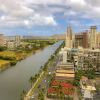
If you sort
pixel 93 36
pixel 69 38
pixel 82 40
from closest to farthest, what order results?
pixel 93 36 < pixel 82 40 < pixel 69 38

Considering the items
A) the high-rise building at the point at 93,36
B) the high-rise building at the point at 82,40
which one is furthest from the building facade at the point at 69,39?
the high-rise building at the point at 93,36

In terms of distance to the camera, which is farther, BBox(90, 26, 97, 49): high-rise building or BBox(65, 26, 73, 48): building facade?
BBox(65, 26, 73, 48): building facade

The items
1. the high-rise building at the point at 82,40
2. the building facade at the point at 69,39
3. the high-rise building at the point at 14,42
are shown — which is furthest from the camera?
the high-rise building at the point at 14,42

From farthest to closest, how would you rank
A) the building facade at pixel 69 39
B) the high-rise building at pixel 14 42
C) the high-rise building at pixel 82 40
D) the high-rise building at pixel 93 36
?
the high-rise building at pixel 14 42, the building facade at pixel 69 39, the high-rise building at pixel 82 40, the high-rise building at pixel 93 36

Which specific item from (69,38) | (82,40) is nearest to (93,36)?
(82,40)

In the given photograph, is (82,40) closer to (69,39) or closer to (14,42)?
(69,39)

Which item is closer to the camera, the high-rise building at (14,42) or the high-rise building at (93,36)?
the high-rise building at (93,36)

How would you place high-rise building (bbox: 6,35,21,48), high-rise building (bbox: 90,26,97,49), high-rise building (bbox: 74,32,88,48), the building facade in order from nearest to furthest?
1. high-rise building (bbox: 90,26,97,49)
2. high-rise building (bbox: 74,32,88,48)
3. the building facade
4. high-rise building (bbox: 6,35,21,48)

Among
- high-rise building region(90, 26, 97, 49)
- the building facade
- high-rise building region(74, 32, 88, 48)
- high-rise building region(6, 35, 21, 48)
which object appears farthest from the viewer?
high-rise building region(6, 35, 21, 48)

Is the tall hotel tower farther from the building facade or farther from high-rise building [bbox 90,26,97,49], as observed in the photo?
high-rise building [bbox 90,26,97,49]

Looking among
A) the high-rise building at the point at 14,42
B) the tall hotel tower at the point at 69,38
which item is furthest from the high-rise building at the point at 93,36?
the high-rise building at the point at 14,42

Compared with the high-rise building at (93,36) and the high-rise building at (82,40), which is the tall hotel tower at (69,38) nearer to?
the high-rise building at (82,40)

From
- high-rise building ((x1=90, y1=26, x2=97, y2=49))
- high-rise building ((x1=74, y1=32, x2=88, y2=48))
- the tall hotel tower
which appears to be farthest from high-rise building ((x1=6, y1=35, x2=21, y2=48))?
high-rise building ((x1=90, y1=26, x2=97, y2=49))

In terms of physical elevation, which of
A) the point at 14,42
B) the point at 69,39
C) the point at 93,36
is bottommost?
the point at 14,42
